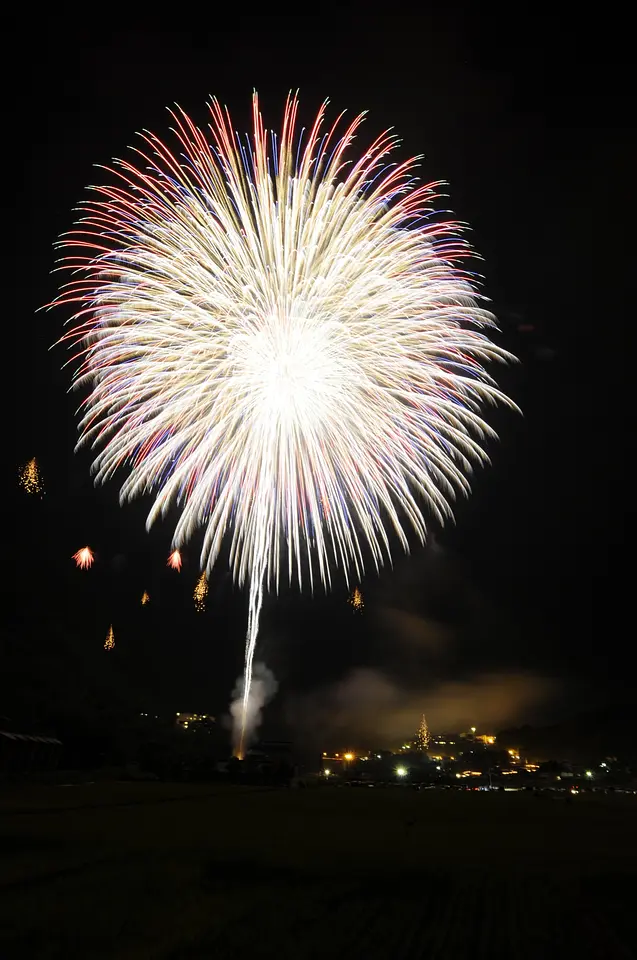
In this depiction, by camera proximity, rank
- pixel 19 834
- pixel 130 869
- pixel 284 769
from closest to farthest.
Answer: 1. pixel 130 869
2. pixel 19 834
3. pixel 284 769

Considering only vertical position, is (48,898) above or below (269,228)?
below

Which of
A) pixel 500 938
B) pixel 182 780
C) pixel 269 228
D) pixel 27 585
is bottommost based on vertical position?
pixel 500 938

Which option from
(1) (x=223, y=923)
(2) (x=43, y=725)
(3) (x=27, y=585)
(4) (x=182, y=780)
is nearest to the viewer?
(1) (x=223, y=923)

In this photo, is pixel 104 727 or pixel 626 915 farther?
pixel 104 727

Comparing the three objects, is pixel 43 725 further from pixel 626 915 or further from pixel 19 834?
pixel 626 915

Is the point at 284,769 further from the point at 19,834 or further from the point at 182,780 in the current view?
the point at 19,834

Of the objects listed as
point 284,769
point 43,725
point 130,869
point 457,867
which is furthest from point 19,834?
point 284,769

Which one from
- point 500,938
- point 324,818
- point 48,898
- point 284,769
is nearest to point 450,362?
point 500,938
